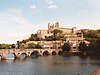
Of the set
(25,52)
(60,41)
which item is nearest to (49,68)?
(25,52)

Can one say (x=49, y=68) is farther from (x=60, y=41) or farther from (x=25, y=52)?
(x=60, y=41)

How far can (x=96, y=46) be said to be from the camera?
11812 centimetres

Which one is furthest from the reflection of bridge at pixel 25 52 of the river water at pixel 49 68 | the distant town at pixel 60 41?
the river water at pixel 49 68

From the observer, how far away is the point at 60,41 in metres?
161

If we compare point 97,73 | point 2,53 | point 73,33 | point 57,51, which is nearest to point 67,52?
point 57,51

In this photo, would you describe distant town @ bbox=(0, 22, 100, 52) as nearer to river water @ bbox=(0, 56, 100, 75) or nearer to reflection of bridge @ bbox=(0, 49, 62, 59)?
reflection of bridge @ bbox=(0, 49, 62, 59)

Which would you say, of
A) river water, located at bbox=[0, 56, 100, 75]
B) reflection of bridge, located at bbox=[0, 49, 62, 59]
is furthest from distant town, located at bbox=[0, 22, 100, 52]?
river water, located at bbox=[0, 56, 100, 75]

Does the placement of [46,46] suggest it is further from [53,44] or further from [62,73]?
[62,73]

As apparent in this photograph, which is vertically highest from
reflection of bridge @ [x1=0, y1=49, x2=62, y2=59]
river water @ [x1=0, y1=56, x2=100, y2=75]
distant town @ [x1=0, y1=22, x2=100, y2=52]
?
distant town @ [x1=0, y1=22, x2=100, y2=52]

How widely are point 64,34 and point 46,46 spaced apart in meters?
38.4

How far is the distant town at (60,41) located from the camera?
136125mm

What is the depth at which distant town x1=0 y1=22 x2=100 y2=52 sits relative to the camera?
13612cm

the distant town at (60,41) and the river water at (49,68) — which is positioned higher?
the distant town at (60,41)

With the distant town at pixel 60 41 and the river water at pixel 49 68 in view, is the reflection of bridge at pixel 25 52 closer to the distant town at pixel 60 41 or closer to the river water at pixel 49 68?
the distant town at pixel 60 41
